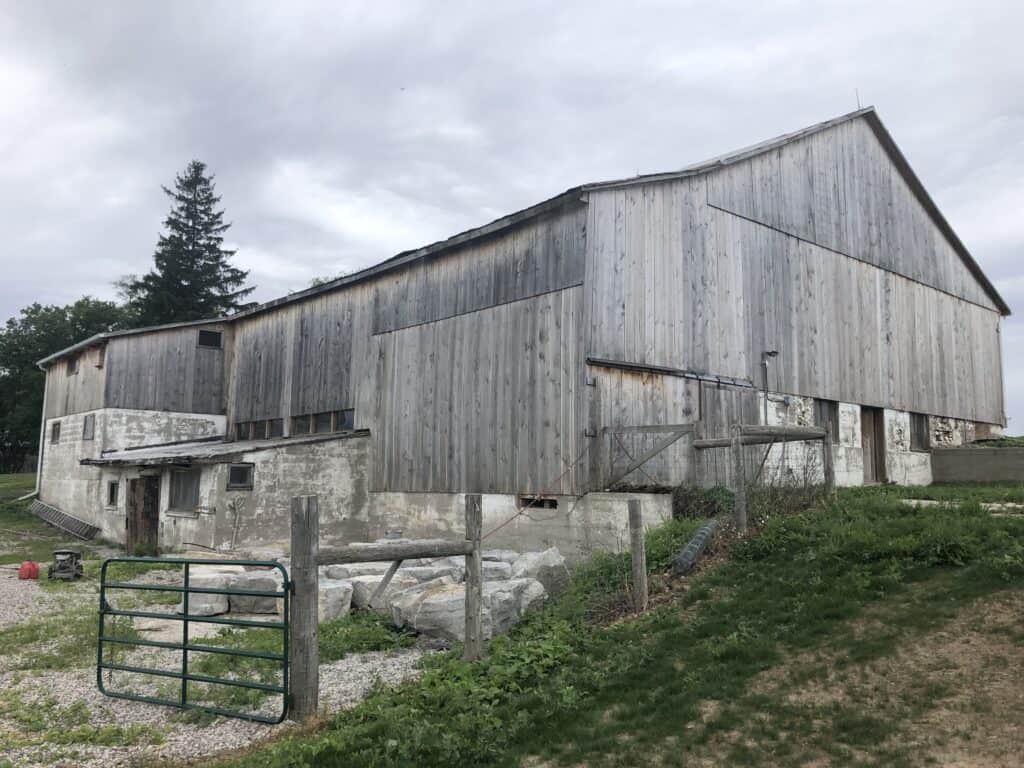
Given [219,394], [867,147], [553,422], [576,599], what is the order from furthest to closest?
[219,394], [867,147], [553,422], [576,599]

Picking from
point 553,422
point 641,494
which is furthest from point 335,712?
point 553,422

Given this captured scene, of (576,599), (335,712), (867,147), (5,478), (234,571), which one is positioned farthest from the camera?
(5,478)

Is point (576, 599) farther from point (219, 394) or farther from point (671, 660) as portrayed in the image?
point (219, 394)

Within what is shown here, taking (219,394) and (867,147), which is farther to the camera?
(219,394)

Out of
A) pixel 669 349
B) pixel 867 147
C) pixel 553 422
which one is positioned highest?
pixel 867 147

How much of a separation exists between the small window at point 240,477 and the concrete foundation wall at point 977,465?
18.2m

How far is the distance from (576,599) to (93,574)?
12.0m

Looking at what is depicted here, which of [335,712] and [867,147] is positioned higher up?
[867,147]

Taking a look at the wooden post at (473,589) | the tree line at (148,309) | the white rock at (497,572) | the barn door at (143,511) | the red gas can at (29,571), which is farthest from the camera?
the tree line at (148,309)

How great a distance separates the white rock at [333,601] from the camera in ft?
33.5

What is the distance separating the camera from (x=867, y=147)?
68.7 feet

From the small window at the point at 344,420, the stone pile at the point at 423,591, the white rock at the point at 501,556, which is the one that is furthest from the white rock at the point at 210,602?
the small window at the point at 344,420

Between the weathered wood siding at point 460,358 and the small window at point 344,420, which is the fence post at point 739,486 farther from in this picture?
the small window at point 344,420

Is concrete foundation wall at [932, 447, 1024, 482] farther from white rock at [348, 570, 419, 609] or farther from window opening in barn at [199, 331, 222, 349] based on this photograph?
window opening in barn at [199, 331, 222, 349]
